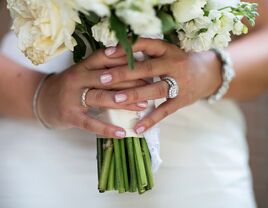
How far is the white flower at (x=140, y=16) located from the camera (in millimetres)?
583

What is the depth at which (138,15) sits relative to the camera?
58cm

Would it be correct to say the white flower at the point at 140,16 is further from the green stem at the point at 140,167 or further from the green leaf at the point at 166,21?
the green stem at the point at 140,167

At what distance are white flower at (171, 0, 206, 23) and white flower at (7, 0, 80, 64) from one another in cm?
14

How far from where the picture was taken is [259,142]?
175 centimetres

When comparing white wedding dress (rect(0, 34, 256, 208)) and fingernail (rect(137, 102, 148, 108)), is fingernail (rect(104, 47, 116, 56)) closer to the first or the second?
fingernail (rect(137, 102, 148, 108))

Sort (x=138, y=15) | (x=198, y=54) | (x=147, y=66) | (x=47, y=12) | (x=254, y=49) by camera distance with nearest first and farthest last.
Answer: (x=138, y=15)
(x=47, y=12)
(x=147, y=66)
(x=198, y=54)
(x=254, y=49)

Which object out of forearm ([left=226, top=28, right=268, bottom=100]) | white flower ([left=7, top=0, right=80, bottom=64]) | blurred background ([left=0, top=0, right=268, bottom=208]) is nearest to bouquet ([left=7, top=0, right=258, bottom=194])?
white flower ([left=7, top=0, right=80, bottom=64])

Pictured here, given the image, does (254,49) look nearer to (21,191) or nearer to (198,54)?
(198,54)

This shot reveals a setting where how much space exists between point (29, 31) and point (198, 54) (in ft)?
1.24

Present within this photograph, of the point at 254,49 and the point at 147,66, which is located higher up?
the point at 147,66

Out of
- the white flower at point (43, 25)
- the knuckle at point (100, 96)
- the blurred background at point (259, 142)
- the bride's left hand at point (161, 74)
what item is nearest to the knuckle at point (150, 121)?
the bride's left hand at point (161, 74)

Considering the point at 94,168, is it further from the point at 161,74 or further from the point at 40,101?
the point at 161,74

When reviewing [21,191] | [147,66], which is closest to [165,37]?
[147,66]

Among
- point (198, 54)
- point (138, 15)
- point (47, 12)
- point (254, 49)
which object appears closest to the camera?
point (138, 15)
